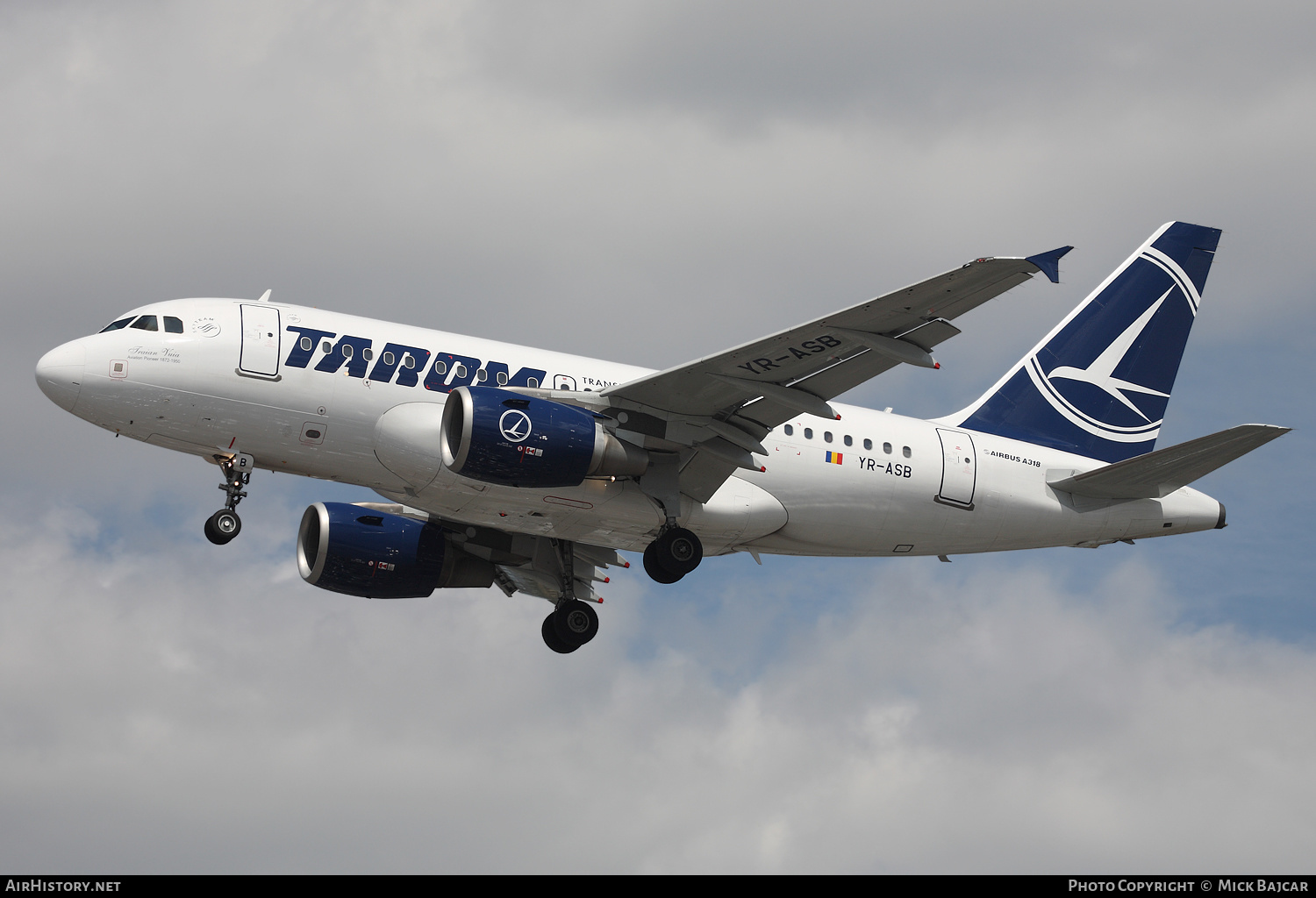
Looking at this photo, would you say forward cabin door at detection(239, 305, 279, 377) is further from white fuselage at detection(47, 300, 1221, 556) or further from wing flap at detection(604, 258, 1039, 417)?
wing flap at detection(604, 258, 1039, 417)

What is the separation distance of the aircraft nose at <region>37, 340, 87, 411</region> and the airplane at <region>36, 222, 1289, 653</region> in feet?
0.18

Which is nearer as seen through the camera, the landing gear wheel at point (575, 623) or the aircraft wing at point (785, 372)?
the aircraft wing at point (785, 372)

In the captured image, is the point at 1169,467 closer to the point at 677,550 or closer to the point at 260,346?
the point at 677,550

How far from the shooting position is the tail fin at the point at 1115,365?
3638 centimetres

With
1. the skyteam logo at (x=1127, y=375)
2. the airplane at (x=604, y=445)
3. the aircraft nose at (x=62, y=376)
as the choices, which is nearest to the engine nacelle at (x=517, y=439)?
the airplane at (x=604, y=445)

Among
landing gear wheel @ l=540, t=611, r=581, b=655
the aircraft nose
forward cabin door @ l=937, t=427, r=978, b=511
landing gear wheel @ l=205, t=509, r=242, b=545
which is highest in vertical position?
the aircraft nose

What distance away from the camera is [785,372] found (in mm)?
28844

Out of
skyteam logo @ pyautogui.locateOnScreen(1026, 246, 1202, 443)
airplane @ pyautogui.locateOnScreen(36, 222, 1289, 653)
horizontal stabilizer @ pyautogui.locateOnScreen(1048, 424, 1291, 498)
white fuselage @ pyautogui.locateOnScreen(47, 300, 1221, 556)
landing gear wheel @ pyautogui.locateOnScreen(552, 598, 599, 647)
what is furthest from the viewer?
skyteam logo @ pyautogui.locateOnScreen(1026, 246, 1202, 443)

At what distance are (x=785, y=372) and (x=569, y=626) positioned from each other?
9816 mm

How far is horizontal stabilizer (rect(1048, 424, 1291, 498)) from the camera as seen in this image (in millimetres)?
29500

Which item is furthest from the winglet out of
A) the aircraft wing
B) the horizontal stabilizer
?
the horizontal stabilizer

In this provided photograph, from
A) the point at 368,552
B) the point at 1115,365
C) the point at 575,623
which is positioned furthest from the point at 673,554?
the point at 1115,365

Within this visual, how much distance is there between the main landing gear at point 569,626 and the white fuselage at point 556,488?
130 inches

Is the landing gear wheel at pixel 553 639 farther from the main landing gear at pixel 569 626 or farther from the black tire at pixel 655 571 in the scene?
the black tire at pixel 655 571
